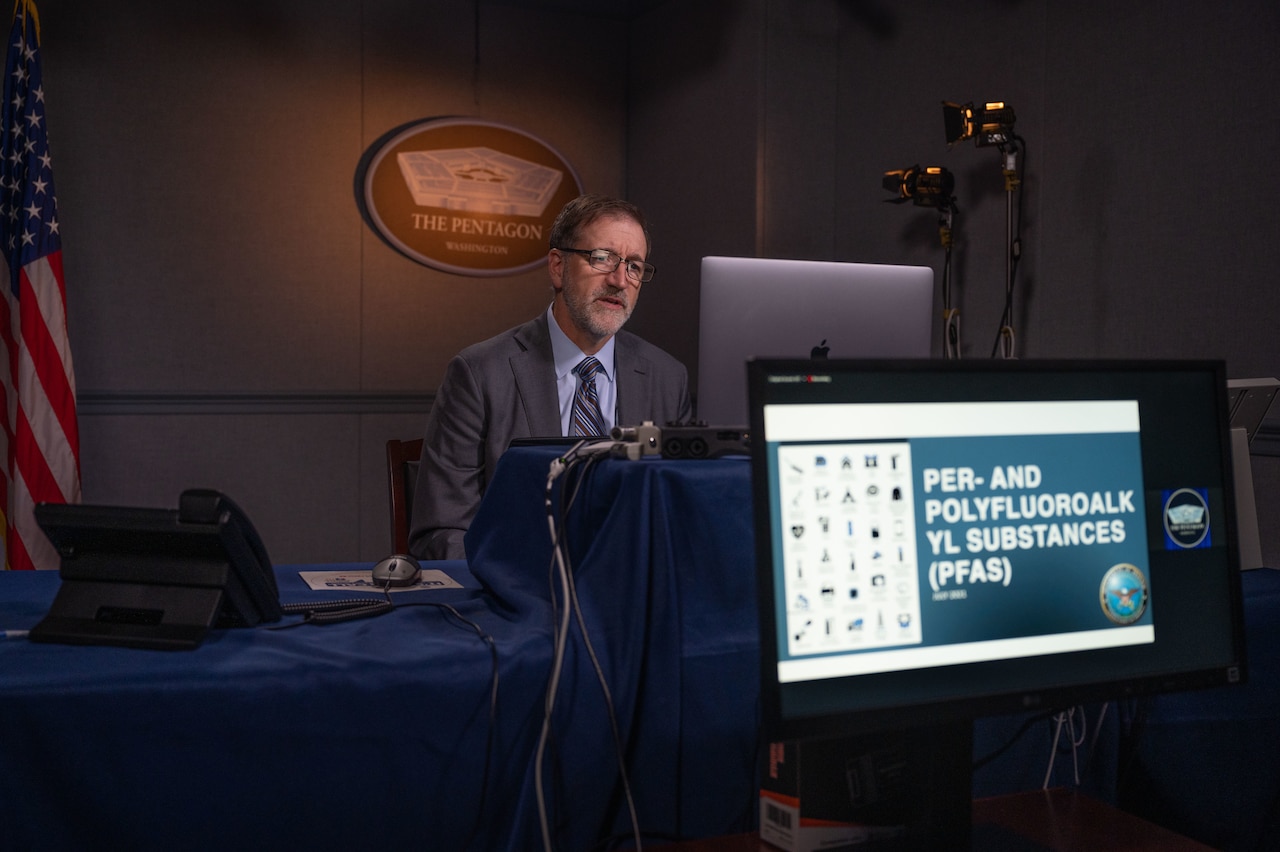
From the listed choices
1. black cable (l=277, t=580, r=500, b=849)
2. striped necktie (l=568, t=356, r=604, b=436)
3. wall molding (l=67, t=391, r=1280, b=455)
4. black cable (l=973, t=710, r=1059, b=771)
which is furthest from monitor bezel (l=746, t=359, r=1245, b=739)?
wall molding (l=67, t=391, r=1280, b=455)

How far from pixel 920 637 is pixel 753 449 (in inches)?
9.3

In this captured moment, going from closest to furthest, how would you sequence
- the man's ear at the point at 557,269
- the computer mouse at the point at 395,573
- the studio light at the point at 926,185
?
the computer mouse at the point at 395,573
the man's ear at the point at 557,269
the studio light at the point at 926,185

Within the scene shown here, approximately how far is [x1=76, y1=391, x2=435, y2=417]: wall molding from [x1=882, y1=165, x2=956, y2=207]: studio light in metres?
2.17

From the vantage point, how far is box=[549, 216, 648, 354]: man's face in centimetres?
243

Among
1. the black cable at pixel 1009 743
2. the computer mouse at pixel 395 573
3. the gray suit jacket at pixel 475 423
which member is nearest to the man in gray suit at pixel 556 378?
the gray suit jacket at pixel 475 423

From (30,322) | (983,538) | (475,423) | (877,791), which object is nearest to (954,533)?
(983,538)

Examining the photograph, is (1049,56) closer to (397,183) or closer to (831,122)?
(831,122)

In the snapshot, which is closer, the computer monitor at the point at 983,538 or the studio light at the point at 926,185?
the computer monitor at the point at 983,538

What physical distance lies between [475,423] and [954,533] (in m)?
1.53

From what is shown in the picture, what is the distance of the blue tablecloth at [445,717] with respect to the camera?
3.23 feet

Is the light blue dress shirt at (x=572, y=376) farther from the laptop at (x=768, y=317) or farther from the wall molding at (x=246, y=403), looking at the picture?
the wall molding at (x=246, y=403)

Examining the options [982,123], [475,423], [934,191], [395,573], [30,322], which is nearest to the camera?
[395,573]

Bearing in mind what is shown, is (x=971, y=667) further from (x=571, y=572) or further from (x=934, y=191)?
(x=934, y=191)

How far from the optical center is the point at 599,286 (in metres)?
2.43
